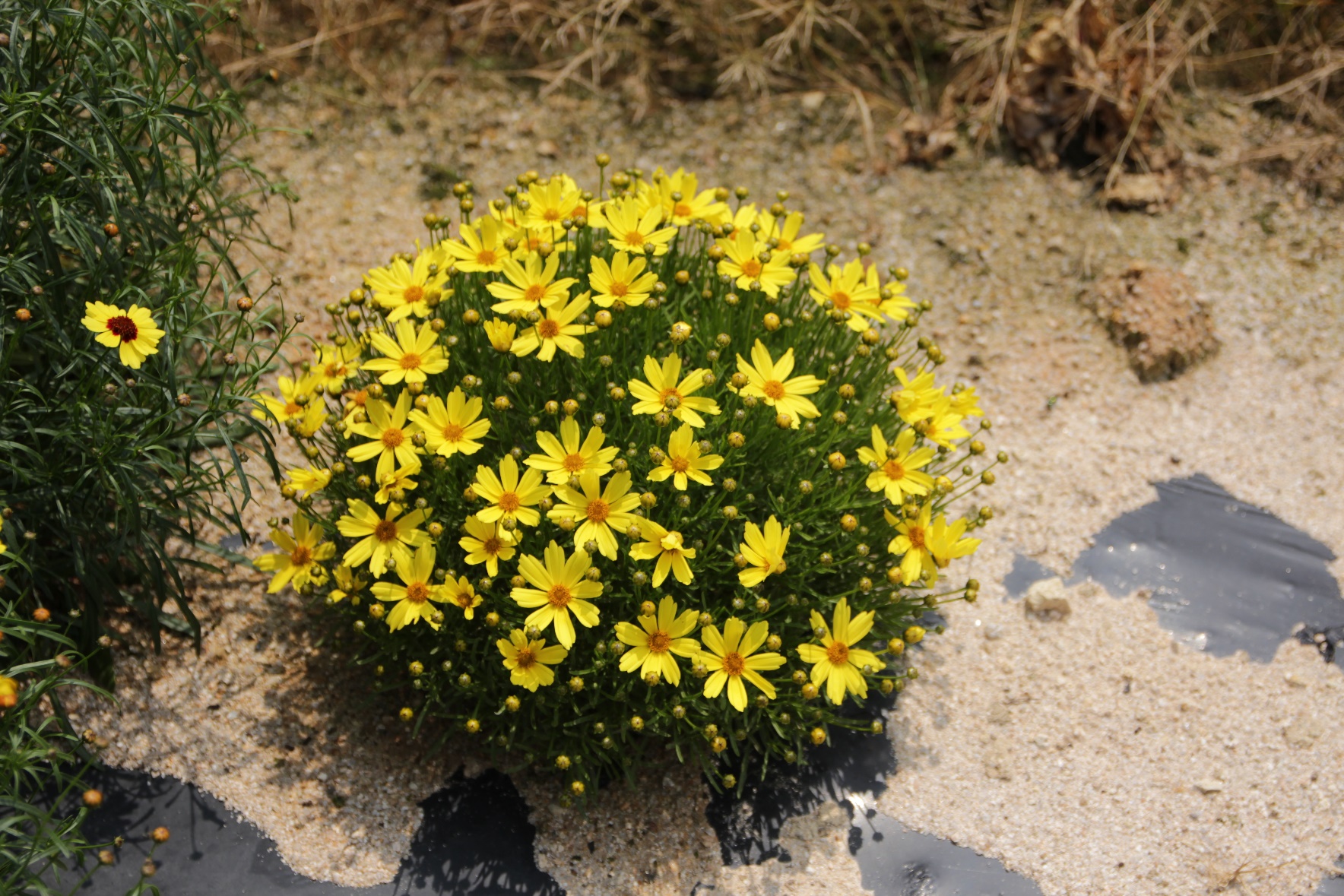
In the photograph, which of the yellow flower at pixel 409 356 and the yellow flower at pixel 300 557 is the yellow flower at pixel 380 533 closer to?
the yellow flower at pixel 300 557

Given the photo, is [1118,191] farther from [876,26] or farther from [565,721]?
[565,721]

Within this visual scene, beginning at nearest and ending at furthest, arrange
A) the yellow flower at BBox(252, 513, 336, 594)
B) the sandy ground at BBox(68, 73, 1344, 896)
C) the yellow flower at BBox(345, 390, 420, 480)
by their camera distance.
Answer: the yellow flower at BBox(345, 390, 420, 480) < the yellow flower at BBox(252, 513, 336, 594) < the sandy ground at BBox(68, 73, 1344, 896)

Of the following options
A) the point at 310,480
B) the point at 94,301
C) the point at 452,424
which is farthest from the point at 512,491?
the point at 94,301

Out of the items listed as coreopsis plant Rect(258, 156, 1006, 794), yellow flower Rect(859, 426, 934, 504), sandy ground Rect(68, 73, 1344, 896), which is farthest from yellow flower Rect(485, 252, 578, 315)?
sandy ground Rect(68, 73, 1344, 896)

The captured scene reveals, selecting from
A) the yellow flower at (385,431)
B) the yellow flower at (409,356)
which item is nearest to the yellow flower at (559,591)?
the yellow flower at (385,431)

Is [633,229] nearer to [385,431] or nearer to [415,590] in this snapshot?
[385,431]

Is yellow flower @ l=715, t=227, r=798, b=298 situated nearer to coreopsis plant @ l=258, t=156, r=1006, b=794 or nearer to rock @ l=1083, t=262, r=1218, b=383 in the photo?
coreopsis plant @ l=258, t=156, r=1006, b=794
